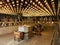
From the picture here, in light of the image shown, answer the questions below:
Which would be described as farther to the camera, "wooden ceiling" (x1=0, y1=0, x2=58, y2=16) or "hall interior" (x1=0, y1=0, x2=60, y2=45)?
"wooden ceiling" (x1=0, y1=0, x2=58, y2=16)

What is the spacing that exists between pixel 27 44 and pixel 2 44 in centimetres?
85

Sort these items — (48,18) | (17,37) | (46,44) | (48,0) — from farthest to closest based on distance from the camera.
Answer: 1. (48,18)
2. (48,0)
3. (17,37)
4. (46,44)

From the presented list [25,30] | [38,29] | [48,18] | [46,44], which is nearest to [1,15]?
[48,18]

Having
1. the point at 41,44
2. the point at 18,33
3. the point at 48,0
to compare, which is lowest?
the point at 41,44

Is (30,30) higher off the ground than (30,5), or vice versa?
(30,5)

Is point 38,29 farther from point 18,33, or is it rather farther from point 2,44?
point 2,44

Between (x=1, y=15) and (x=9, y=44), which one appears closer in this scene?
(x=9, y=44)

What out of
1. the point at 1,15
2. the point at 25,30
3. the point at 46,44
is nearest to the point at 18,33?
the point at 25,30

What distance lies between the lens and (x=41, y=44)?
448 cm

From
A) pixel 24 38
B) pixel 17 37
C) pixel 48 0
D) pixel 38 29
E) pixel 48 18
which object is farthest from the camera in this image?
pixel 48 18

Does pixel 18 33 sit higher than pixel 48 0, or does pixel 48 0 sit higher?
pixel 48 0

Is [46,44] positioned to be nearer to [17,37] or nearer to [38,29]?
[17,37]

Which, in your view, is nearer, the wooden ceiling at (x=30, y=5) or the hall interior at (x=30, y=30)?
the hall interior at (x=30, y=30)

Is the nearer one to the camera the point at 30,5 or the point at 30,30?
the point at 30,30
